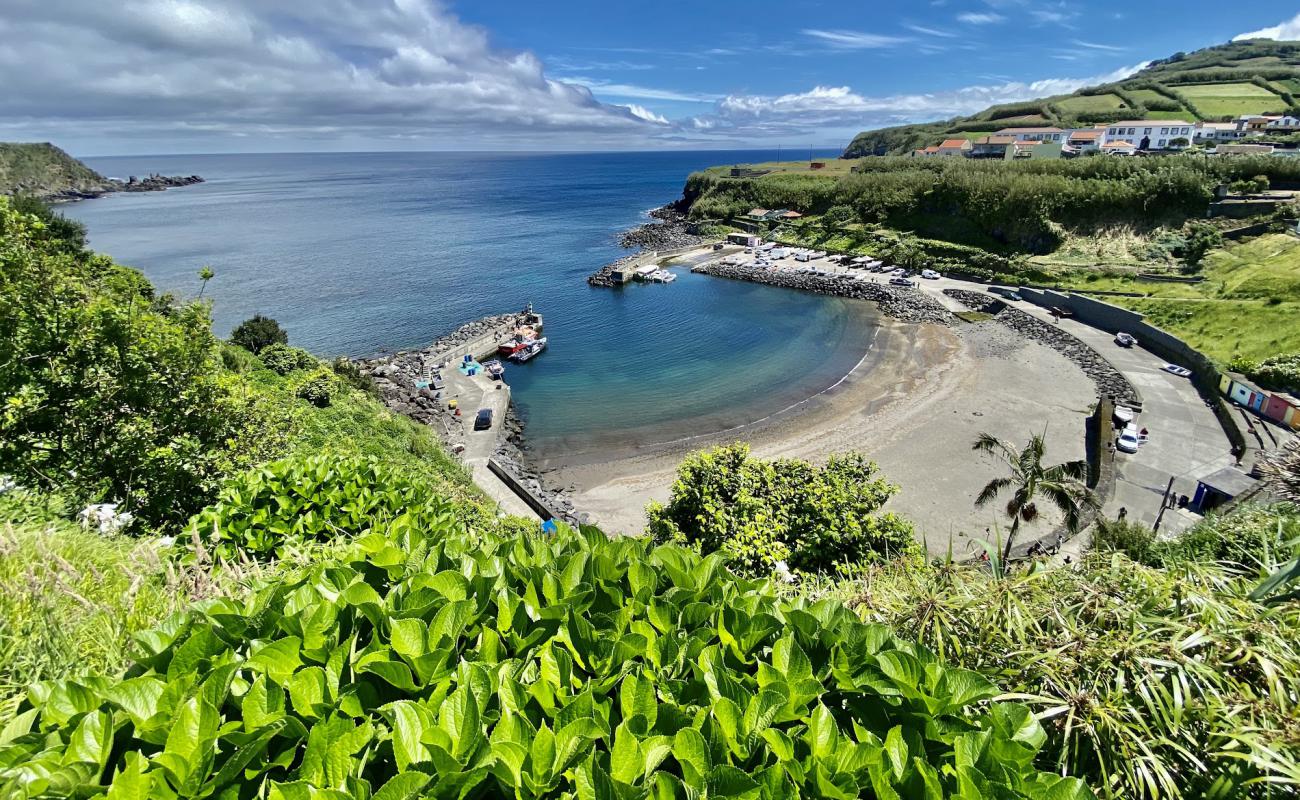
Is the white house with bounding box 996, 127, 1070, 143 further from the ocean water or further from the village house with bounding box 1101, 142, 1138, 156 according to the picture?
the ocean water

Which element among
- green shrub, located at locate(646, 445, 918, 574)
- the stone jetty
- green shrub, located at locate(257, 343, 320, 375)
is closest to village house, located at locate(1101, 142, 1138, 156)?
the stone jetty

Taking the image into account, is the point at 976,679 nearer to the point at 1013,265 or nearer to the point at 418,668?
the point at 418,668

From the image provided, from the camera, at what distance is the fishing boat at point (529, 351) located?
37094 millimetres

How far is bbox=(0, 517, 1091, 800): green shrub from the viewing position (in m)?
2.15

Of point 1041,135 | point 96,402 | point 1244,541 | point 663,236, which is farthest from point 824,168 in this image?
point 96,402

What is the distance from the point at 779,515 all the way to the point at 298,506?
33.8 feet

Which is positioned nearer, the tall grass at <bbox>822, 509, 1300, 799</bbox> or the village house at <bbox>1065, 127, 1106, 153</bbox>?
the tall grass at <bbox>822, 509, 1300, 799</bbox>

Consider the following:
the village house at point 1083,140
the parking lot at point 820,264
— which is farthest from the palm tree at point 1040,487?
the village house at point 1083,140

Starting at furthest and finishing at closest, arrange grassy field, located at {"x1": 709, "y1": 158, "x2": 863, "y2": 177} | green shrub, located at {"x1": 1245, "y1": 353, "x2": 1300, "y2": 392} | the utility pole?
grassy field, located at {"x1": 709, "y1": 158, "x2": 863, "y2": 177} → green shrub, located at {"x1": 1245, "y1": 353, "x2": 1300, "y2": 392} → the utility pole

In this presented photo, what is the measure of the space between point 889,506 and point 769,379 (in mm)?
14964

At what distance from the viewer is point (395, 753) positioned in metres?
2.18

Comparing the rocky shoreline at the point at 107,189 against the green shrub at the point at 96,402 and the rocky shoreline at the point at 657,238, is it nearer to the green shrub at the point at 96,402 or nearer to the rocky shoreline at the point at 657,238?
the rocky shoreline at the point at 657,238

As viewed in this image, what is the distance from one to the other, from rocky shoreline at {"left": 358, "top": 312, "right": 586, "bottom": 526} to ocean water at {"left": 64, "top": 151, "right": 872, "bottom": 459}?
5.39 ft

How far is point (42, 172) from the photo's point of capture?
13425cm
